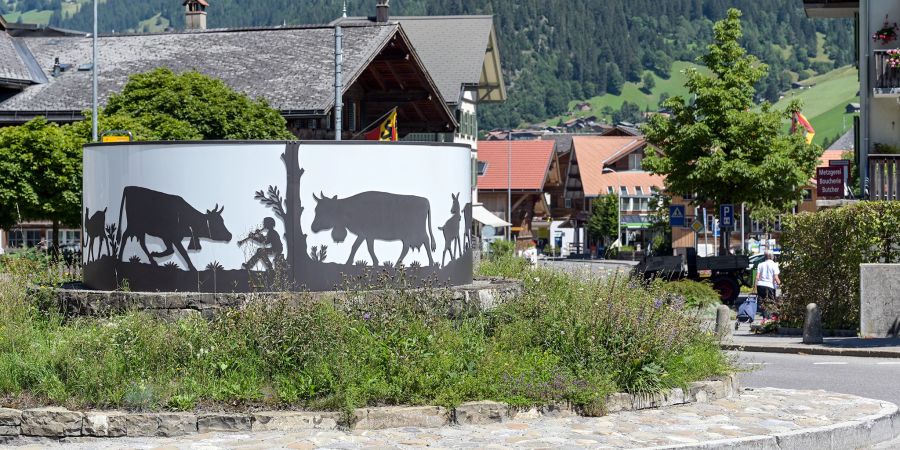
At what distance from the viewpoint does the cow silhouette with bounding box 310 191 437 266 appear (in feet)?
42.7

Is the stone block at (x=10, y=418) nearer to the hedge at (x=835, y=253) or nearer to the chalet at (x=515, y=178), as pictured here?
the hedge at (x=835, y=253)

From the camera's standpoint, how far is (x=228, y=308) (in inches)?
488

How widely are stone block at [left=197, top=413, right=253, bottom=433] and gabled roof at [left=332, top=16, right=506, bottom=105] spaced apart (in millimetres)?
51703

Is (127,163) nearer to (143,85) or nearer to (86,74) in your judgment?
(143,85)

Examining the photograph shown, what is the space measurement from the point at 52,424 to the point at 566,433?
402 centimetres

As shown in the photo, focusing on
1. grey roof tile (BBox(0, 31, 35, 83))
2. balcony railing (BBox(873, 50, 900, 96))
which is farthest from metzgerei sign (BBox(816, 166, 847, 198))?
grey roof tile (BBox(0, 31, 35, 83))

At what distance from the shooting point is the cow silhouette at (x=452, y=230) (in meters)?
13.9

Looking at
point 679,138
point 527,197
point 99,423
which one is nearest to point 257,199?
point 99,423

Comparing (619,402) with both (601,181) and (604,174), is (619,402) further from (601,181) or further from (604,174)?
(604,174)

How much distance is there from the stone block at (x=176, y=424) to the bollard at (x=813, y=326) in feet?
45.4

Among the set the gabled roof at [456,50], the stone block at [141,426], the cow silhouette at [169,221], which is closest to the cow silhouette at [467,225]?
the cow silhouette at [169,221]

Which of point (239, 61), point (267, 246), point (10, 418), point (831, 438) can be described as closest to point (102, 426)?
point (10, 418)

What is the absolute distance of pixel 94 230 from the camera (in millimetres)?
13828

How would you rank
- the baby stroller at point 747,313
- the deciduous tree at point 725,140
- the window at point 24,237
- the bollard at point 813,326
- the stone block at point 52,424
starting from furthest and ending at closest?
the window at point 24,237 → the deciduous tree at point 725,140 → the baby stroller at point 747,313 → the bollard at point 813,326 → the stone block at point 52,424
